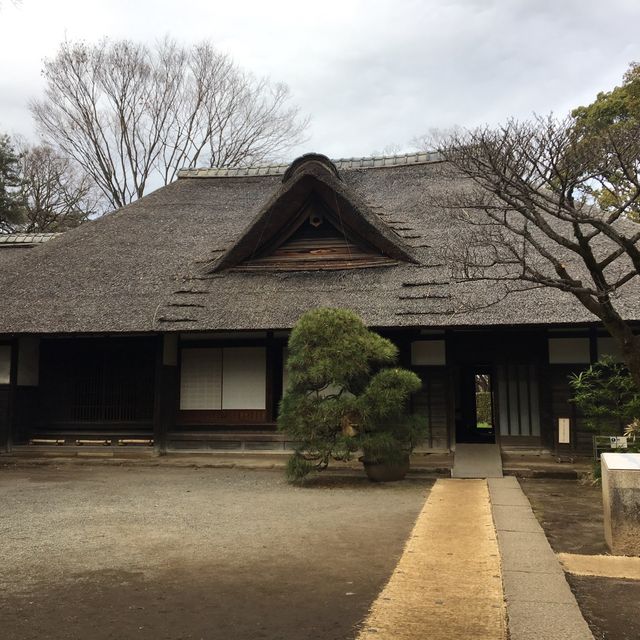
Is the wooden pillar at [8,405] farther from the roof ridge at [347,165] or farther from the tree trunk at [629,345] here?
the tree trunk at [629,345]

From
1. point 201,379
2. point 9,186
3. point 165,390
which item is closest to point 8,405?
point 165,390

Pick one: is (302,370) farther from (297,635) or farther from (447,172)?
(447,172)

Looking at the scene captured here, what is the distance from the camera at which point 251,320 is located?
35.8 feet

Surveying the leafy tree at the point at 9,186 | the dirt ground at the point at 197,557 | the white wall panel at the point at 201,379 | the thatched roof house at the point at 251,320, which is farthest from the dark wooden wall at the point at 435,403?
the leafy tree at the point at 9,186

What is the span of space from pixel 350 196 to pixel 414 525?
796 centimetres

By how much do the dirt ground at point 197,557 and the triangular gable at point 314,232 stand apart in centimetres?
537

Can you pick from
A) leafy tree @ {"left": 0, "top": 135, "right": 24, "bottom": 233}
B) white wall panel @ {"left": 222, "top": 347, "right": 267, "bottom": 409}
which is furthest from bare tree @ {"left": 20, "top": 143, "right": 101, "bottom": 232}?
white wall panel @ {"left": 222, "top": 347, "right": 267, "bottom": 409}

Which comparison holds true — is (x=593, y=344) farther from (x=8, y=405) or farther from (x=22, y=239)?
(x=22, y=239)

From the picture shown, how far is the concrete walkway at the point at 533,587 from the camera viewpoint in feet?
10.4

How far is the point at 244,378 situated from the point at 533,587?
28.5ft

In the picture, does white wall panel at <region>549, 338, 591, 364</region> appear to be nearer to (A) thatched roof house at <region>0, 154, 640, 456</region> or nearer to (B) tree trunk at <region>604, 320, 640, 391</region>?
(A) thatched roof house at <region>0, 154, 640, 456</region>

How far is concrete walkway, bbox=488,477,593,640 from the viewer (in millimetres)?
3176

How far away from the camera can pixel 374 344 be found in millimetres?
8633

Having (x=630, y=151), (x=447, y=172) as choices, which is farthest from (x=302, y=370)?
(x=447, y=172)
